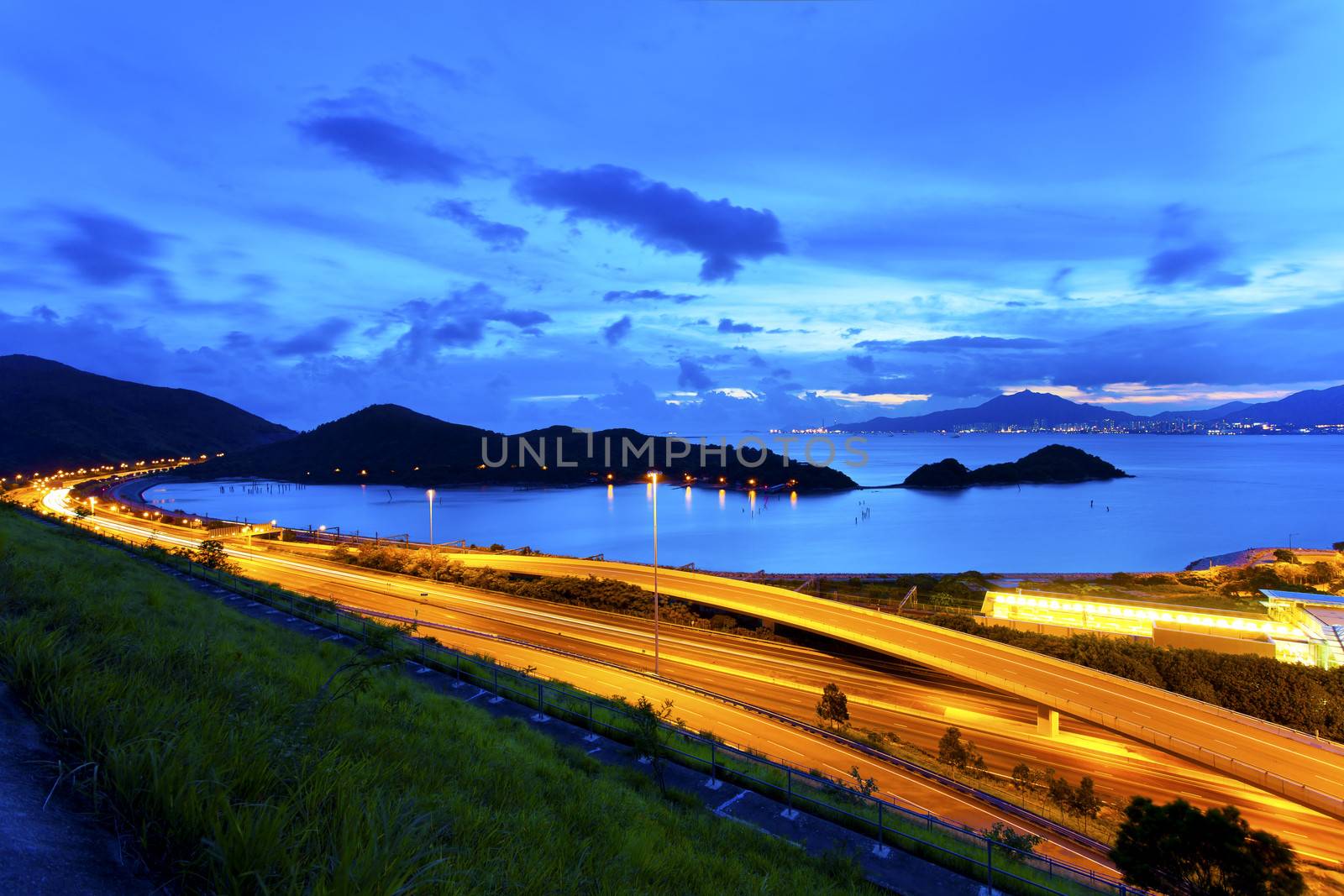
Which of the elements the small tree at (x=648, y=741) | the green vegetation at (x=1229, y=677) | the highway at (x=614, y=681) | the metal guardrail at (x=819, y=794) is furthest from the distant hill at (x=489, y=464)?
the small tree at (x=648, y=741)

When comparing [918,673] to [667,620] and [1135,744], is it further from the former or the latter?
[667,620]

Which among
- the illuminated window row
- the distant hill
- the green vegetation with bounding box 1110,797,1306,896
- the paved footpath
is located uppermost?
the distant hill

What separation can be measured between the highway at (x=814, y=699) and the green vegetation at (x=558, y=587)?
1.86m

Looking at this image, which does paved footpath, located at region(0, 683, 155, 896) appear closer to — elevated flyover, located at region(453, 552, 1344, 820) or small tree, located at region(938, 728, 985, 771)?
small tree, located at region(938, 728, 985, 771)

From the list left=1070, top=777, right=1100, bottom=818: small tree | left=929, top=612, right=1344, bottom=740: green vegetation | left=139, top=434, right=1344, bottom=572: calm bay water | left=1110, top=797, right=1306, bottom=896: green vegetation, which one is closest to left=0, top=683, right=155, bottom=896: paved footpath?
left=1110, top=797, right=1306, bottom=896: green vegetation

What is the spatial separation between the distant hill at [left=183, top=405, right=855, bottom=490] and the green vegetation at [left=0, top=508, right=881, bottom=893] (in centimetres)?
13523

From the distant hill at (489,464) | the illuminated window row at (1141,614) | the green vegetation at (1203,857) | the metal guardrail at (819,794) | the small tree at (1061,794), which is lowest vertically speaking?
the small tree at (1061,794)

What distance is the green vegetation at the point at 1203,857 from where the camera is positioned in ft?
34.4

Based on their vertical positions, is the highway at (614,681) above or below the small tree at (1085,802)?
above

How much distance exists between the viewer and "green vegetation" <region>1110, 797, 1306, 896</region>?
10.5 metres

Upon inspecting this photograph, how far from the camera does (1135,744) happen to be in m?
21.4

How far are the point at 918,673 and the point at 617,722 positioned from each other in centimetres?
2034

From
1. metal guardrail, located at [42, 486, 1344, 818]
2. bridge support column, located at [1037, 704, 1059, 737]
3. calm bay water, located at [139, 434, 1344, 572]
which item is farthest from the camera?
calm bay water, located at [139, 434, 1344, 572]

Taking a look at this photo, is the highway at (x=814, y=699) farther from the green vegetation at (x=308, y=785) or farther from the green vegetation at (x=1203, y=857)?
the green vegetation at (x=308, y=785)
